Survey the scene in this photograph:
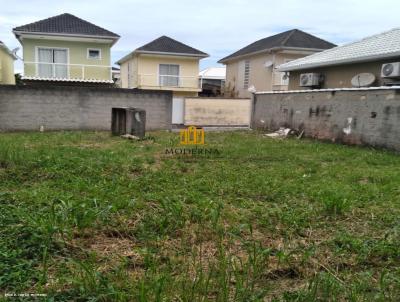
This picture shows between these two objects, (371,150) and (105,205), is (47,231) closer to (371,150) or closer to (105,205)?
(105,205)

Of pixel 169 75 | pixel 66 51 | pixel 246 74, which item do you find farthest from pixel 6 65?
pixel 246 74

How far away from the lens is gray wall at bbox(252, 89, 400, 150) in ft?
29.9

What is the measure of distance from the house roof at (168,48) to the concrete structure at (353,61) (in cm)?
767

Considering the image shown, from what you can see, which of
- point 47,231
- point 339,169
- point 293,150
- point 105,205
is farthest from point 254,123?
point 47,231

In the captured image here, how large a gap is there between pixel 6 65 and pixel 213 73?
1674 cm

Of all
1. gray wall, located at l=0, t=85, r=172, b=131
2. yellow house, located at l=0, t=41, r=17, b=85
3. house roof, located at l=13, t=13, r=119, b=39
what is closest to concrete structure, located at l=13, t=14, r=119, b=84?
house roof, located at l=13, t=13, r=119, b=39

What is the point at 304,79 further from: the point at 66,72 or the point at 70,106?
the point at 66,72

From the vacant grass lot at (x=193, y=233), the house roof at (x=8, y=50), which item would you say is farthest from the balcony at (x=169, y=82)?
the vacant grass lot at (x=193, y=233)

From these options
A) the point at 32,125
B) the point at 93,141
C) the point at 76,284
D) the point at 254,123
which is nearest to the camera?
the point at 76,284

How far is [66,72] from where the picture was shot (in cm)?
1997

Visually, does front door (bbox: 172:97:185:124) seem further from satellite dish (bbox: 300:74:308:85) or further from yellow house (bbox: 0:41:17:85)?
yellow house (bbox: 0:41:17:85)

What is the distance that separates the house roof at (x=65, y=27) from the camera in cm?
1897

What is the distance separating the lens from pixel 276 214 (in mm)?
4012

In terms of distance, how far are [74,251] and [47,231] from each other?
30 centimetres
